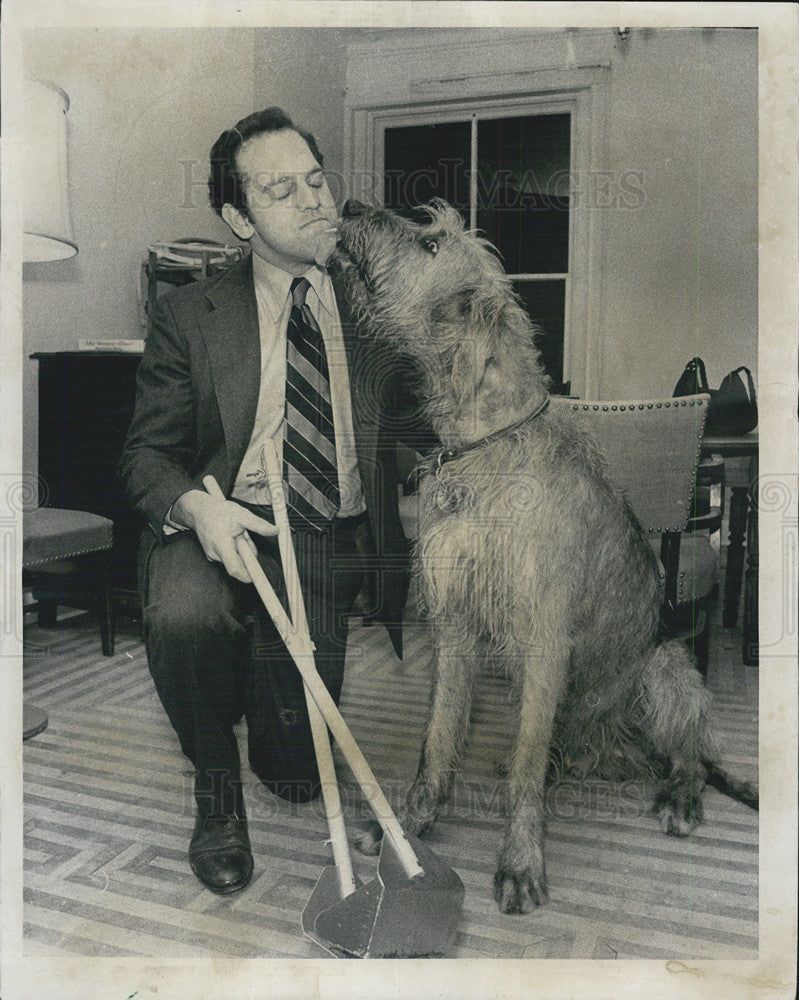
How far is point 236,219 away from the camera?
179cm

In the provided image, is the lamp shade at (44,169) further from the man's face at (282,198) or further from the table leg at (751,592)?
the table leg at (751,592)

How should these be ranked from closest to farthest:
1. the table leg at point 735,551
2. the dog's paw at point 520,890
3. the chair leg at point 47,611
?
the dog's paw at point 520,890 → the table leg at point 735,551 → the chair leg at point 47,611

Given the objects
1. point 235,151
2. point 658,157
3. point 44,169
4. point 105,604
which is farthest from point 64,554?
point 658,157

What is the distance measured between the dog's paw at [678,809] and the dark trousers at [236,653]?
2.72ft

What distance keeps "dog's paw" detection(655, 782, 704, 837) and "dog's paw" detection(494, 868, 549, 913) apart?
35cm

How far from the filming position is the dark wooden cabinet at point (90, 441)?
1.85 metres

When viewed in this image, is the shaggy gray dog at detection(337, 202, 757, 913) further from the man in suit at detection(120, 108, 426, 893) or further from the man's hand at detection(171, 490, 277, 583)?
the man's hand at detection(171, 490, 277, 583)

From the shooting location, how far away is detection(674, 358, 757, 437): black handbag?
183 cm

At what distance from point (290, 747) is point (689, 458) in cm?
116

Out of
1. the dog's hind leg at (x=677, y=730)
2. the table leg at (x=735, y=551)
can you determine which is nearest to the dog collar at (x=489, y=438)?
the table leg at (x=735, y=551)

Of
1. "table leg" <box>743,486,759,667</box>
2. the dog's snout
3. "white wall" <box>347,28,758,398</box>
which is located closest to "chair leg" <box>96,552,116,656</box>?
the dog's snout

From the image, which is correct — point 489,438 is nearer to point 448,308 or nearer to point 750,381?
point 448,308

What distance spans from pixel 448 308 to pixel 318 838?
4.15 ft

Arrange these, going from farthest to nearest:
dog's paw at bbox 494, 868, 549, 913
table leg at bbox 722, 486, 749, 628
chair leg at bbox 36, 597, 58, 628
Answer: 1. chair leg at bbox 36, 597, 58, 628
2. table leg at bbox 722, 486, 749, 628
3. dog's paw at bbox 494, 868, 549, 913
